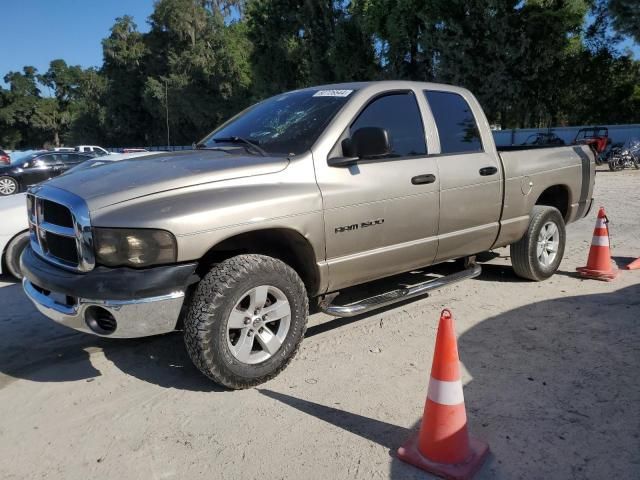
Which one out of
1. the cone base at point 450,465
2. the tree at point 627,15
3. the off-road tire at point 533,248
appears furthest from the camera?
the tree at point 627,15

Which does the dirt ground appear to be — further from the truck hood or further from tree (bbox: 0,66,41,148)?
tree (bbox: 0,66,41,148)

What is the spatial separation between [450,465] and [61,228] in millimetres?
2558

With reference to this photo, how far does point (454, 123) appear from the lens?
4.67m

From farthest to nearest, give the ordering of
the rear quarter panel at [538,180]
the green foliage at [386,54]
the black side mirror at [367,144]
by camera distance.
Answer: the green foliage at [386,54] → the rear quarter panel at [538,180] → the black side mirror at [367,144]

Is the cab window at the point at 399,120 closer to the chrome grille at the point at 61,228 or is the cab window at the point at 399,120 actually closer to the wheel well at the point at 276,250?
the wheel well at the point at 276,250

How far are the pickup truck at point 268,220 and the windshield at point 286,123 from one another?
0.02 metres

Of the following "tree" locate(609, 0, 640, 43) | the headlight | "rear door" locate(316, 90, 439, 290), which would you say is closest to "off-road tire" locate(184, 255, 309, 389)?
the headlight

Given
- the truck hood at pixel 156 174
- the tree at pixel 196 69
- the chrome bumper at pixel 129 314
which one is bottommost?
the chrome bumper at pixel 129 314

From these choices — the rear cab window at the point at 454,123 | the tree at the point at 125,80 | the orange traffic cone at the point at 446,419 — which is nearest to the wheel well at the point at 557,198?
the rear cab window at the point at 454,123

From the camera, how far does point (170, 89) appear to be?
2045 inches

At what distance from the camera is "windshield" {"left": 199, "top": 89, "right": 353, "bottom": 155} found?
3.77 meters

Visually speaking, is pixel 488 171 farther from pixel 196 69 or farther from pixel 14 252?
pixel 196 69

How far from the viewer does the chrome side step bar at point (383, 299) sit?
371cm

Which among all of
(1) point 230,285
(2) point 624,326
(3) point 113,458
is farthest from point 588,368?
(3) point 113,458
